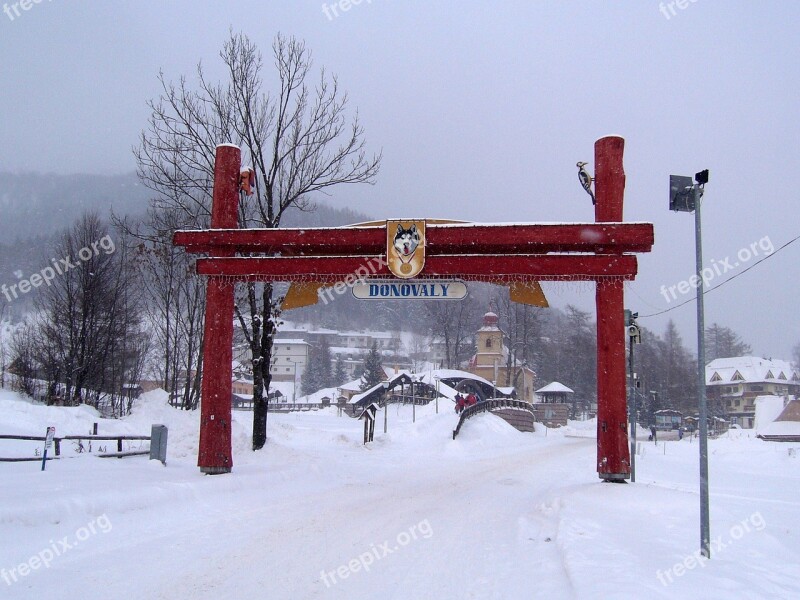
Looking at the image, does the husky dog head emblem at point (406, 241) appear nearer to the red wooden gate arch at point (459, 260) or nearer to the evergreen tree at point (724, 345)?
the red wooden gate arch at point (459, 260)

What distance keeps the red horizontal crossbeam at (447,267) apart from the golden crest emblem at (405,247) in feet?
0.86

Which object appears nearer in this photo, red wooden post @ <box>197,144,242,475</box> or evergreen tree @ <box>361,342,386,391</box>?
red wooden post @ <box>197,144,242,475</box>

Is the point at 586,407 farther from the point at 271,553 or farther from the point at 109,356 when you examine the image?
the point at 271,553

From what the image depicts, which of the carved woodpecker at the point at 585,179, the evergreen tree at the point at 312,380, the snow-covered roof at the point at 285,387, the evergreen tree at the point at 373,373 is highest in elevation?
the carved woodpecker at the point at 585,179

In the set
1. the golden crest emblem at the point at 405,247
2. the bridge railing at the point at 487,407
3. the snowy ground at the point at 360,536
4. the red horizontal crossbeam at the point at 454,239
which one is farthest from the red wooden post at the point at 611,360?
the bridge railing at the point at 487,407

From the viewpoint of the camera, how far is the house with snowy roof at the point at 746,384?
93.4m

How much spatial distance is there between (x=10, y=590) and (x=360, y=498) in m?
6.77

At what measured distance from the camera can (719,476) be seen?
2120 centimetres

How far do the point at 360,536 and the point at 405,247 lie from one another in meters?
6.09

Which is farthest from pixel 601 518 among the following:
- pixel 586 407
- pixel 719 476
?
pixel 586 407

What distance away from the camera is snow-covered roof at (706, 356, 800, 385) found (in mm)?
94250

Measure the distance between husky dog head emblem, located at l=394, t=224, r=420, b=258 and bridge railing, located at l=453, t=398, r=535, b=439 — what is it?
20.0m

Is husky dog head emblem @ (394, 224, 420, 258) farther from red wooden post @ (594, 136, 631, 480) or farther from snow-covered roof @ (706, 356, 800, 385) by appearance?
snow-covered roof @ (706, 356, 800, 385)

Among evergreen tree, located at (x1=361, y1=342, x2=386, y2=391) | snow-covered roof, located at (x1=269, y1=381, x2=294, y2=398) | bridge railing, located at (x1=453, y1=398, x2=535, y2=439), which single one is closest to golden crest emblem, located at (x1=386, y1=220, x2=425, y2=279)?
bridge railing, located at (x1=453, y1=398, x2=535, y2=439)
